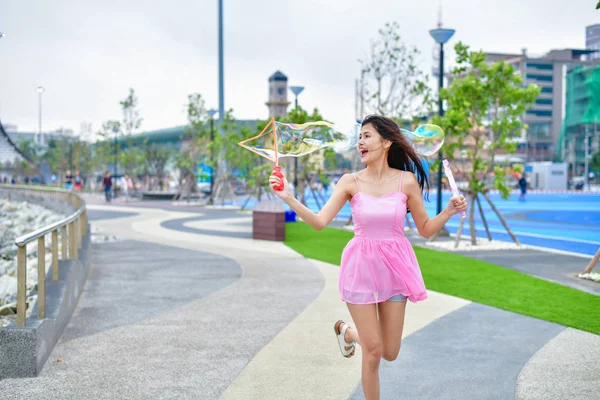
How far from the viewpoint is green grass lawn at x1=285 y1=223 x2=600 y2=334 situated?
877 cm

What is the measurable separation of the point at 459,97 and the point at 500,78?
1.09 m

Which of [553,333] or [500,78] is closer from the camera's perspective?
[553,333]

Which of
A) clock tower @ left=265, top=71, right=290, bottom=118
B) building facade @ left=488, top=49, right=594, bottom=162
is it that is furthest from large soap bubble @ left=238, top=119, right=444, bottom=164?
building facade @ left=488, top=49, right=594, bottom=162

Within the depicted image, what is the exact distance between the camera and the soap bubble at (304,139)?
533 cm

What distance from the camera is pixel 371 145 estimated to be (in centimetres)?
486

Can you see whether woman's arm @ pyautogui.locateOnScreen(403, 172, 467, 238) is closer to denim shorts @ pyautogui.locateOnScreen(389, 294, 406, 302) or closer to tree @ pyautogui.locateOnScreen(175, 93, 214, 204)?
denim shorts @ pyautogui.locateOnScreen(389, 294, 406, 302)

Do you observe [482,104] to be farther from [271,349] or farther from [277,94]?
[277,94]

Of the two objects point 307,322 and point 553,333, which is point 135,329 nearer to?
point 307,322

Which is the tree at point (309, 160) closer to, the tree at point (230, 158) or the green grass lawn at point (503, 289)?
the tree at point (230, 158)

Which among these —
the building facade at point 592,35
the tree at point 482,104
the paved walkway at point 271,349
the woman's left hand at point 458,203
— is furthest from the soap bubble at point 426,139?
the building facade at point 592,35

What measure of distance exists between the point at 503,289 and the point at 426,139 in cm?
600

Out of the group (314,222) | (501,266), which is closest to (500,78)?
(501,266)

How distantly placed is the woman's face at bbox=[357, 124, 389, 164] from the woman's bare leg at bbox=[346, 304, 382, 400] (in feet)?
3.30

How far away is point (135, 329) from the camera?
26.1ft
